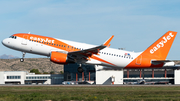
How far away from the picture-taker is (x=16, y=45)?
47.1 meters

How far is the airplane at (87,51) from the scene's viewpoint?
151 feet

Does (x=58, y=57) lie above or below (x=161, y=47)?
below

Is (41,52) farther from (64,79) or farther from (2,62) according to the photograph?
(2,62)

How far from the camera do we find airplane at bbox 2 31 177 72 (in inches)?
1815

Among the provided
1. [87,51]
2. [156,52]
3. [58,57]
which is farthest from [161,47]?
[58,57]

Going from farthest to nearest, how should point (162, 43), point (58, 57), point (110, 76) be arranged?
point (110, 76), point (162, 43), point (58, 57)

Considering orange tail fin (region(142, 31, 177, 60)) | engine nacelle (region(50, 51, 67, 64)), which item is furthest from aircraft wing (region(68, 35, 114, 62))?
orange tail fin (region(142, 31, 177, 60))

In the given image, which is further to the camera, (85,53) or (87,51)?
(85,53)

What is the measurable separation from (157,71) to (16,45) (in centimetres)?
5682

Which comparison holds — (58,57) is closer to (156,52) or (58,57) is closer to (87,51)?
(87,51)

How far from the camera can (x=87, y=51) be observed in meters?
46.0

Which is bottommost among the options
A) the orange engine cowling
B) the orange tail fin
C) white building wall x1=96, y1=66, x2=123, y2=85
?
white building wall x1=96, y1=66, x2=123, y2=85

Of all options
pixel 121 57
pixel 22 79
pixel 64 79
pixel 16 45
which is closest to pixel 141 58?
pixel 121 57

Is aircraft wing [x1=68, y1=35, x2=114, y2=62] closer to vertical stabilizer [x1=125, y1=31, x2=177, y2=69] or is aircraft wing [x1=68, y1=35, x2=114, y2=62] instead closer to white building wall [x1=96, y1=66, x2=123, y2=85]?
vertical stabilizer [x1=125, y1=31, x2=177, y2=69]
